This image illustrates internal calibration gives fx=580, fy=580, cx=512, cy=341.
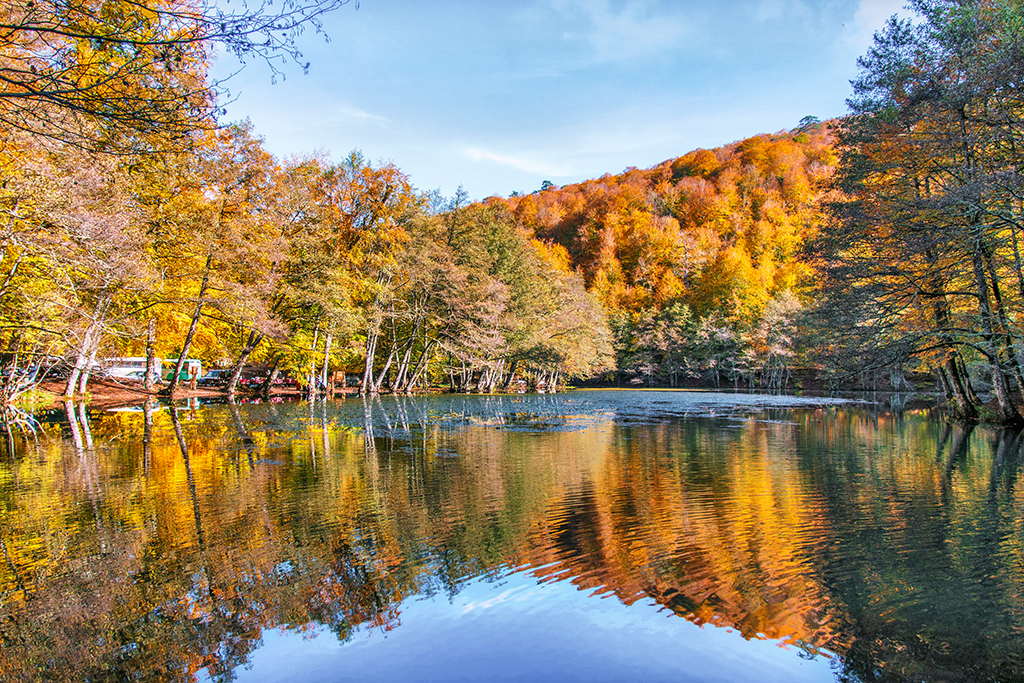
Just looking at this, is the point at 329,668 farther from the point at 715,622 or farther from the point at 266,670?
the point at 715,622

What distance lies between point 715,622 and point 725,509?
3080 mm

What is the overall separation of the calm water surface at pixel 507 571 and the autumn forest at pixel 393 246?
3.68 metres

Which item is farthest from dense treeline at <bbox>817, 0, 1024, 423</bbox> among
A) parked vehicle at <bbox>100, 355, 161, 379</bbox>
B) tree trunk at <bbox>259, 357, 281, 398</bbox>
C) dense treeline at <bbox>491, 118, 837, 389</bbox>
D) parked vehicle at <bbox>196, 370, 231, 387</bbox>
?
parked vehicle at <bbox>196, 370, 231, 387</bbox>

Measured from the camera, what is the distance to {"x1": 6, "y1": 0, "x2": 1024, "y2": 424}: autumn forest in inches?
238

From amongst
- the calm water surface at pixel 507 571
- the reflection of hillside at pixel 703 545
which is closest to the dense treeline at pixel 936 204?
the calm water surface at pixel 507 571

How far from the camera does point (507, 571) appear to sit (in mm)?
4898

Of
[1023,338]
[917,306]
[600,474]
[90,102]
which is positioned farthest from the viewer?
[917,306]

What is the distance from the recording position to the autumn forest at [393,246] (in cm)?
604

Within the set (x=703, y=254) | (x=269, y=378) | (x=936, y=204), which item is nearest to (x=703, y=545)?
(x=936, y=204)

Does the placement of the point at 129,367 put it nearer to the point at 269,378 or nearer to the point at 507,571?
the point at 269,378

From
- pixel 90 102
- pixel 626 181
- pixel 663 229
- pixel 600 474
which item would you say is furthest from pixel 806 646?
pixel 626 181

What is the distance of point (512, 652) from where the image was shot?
3682 mm

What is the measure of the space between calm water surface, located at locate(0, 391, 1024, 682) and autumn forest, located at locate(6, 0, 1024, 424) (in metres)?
3.68

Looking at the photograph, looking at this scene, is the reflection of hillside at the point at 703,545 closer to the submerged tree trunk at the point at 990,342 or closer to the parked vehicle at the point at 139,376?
the submerged tree trunk at the point at 990,342
